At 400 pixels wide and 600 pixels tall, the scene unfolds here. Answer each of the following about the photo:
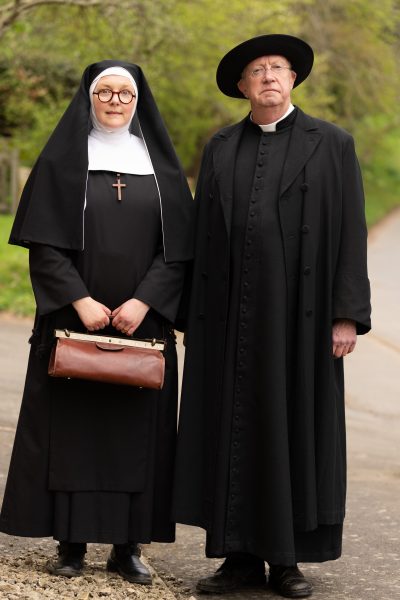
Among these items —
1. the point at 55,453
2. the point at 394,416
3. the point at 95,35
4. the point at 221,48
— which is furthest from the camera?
the point at 221,48

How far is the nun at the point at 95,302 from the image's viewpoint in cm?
497

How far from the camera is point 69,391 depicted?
5.00 meters

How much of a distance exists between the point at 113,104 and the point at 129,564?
186cm

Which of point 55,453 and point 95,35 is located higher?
point 95,35

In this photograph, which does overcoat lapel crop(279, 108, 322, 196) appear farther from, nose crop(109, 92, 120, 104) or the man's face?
nose crop(109, 92, 120, 104)

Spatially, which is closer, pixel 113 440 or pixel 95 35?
pixel 113 440

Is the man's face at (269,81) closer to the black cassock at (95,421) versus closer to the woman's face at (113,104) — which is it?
the woman's face at (113,104)

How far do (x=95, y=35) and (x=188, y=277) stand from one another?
42.5 feet

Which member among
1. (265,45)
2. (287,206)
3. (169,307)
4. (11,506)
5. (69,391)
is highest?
(265,45)

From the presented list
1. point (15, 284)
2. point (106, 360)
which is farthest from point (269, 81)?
point (15, 284)

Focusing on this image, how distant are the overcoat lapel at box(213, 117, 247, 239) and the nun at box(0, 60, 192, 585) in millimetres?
223

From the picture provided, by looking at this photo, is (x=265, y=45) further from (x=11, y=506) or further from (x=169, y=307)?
(x=11, y=506)

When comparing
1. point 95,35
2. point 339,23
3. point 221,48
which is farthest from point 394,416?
point 339,23

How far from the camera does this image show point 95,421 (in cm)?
501
